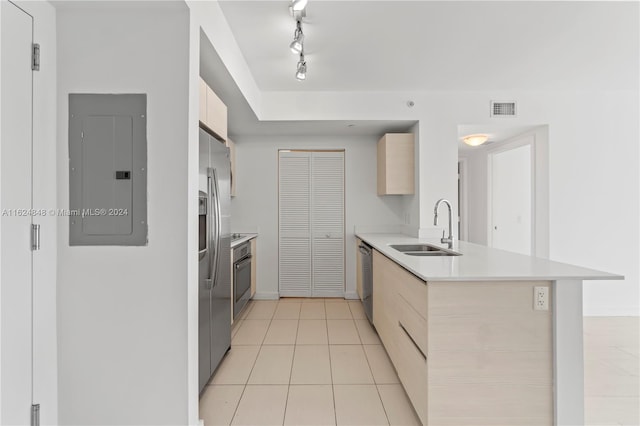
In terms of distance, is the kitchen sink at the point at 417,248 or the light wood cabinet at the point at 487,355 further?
the kitchen sink at the point at 417,248

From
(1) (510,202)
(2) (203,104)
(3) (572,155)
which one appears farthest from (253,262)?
(1) (510,202)

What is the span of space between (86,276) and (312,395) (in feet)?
5.16

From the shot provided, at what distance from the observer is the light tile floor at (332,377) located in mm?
2045

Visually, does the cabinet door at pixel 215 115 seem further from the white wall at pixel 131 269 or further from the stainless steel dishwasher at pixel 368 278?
the stainless steel dishwasher at pixel 368 278

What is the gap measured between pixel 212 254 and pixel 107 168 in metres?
0.84

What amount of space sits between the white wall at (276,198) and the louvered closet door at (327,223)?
0.10 meters

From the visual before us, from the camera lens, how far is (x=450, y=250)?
2744mm

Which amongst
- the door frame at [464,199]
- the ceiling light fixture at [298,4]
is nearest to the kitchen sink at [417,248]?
the ceiling light fixture at [298,4]

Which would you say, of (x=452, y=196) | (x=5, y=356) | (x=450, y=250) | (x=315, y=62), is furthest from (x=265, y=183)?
(x=5, y=356)

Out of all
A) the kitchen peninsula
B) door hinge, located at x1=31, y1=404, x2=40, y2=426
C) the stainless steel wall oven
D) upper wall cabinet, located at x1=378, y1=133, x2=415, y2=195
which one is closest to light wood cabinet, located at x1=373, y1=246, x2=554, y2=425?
the kitchen peninsula

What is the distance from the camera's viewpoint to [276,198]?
479 centimetres

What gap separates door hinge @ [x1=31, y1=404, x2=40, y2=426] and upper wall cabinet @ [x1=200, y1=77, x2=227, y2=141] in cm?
177

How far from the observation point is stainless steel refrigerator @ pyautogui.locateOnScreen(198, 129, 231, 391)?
212cm

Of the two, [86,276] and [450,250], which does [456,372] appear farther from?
[86,276]
